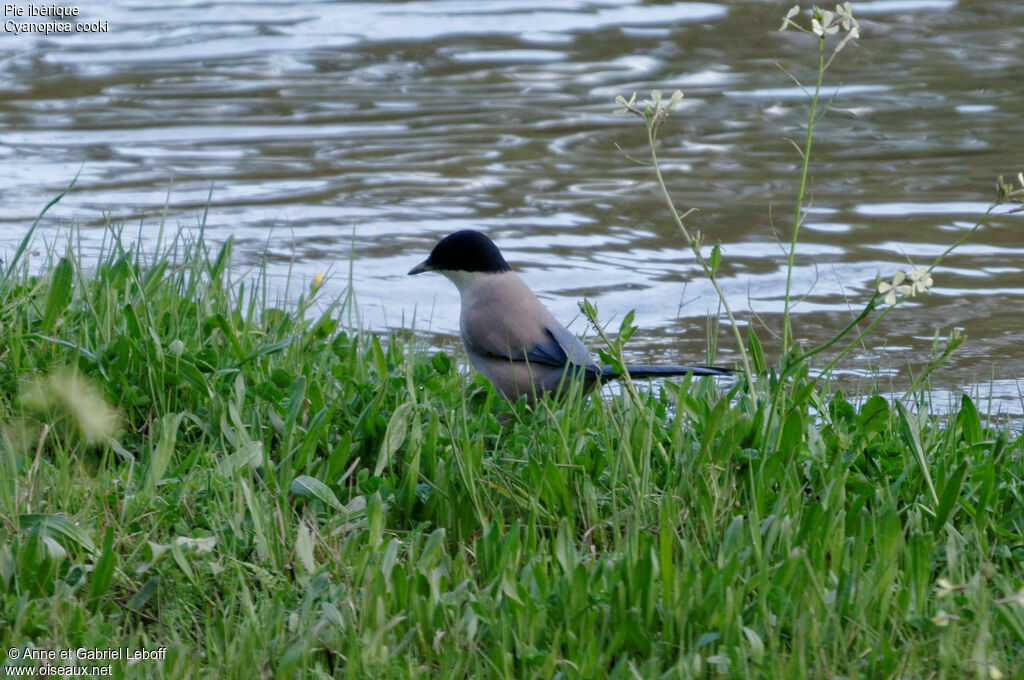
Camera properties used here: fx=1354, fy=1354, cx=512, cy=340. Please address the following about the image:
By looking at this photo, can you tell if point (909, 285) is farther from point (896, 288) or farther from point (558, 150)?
point (558, 150)

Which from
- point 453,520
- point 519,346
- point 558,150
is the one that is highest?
point 558,150

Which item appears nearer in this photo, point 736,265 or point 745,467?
point 745,467

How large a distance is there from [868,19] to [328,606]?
449 inches

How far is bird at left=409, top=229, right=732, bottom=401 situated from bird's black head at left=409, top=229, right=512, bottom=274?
3cm

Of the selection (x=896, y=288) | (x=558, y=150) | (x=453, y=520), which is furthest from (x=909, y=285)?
(x=558, y=150)

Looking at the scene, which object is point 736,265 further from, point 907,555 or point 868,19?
point 868,19

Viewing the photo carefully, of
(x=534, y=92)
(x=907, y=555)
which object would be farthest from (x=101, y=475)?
(x=534, y=92)

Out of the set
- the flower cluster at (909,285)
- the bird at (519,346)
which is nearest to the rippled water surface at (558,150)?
the bird at (519,346)

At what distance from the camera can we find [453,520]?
11.8 ft

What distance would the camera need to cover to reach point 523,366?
15.1ft

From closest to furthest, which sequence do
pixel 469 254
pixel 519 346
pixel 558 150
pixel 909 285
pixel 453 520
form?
pixel 909 285, pixel 453 520, pixel 519 346, pixel 469 254, pixel 558 150

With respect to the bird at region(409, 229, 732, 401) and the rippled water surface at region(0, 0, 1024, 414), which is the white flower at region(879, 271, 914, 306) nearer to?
the bird at region(409, 229, 732, 401)

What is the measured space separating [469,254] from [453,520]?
1552 mm

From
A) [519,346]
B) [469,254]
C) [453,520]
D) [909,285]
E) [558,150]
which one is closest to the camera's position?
[909,285]
